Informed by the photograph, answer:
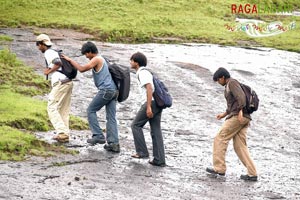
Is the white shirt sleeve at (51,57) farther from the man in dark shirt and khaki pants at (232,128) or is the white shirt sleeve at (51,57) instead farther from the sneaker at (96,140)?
the man in dark shirt and khaki pants at (232,128)

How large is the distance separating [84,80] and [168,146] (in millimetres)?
6844

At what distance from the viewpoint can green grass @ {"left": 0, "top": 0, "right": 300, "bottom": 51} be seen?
105ft

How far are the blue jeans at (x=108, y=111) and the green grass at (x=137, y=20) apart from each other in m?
16.4

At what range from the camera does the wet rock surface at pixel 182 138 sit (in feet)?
40.2

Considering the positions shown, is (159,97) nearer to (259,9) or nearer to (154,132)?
(154,132)

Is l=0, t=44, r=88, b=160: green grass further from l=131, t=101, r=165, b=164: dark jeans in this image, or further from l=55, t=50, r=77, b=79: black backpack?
l=55, t=50, r=77, b=79: black backpack

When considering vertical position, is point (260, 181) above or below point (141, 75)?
below

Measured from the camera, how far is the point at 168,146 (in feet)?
53.5

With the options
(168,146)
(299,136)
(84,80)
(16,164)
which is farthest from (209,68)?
(16,164)

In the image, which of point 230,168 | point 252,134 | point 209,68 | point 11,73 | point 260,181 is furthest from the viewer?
point 209,68

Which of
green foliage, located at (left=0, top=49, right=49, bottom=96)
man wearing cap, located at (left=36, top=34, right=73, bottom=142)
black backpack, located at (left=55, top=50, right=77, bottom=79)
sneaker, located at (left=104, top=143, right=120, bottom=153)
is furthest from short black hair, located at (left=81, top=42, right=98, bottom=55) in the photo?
green foliage, located at (left=0, top=49, right=49, bottom=96)

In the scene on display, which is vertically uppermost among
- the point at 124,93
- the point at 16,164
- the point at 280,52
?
the point at 124,93

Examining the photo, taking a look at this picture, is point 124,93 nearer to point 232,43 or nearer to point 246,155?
point 246,155

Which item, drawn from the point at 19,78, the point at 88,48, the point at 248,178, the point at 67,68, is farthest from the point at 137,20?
the point at 248,178
